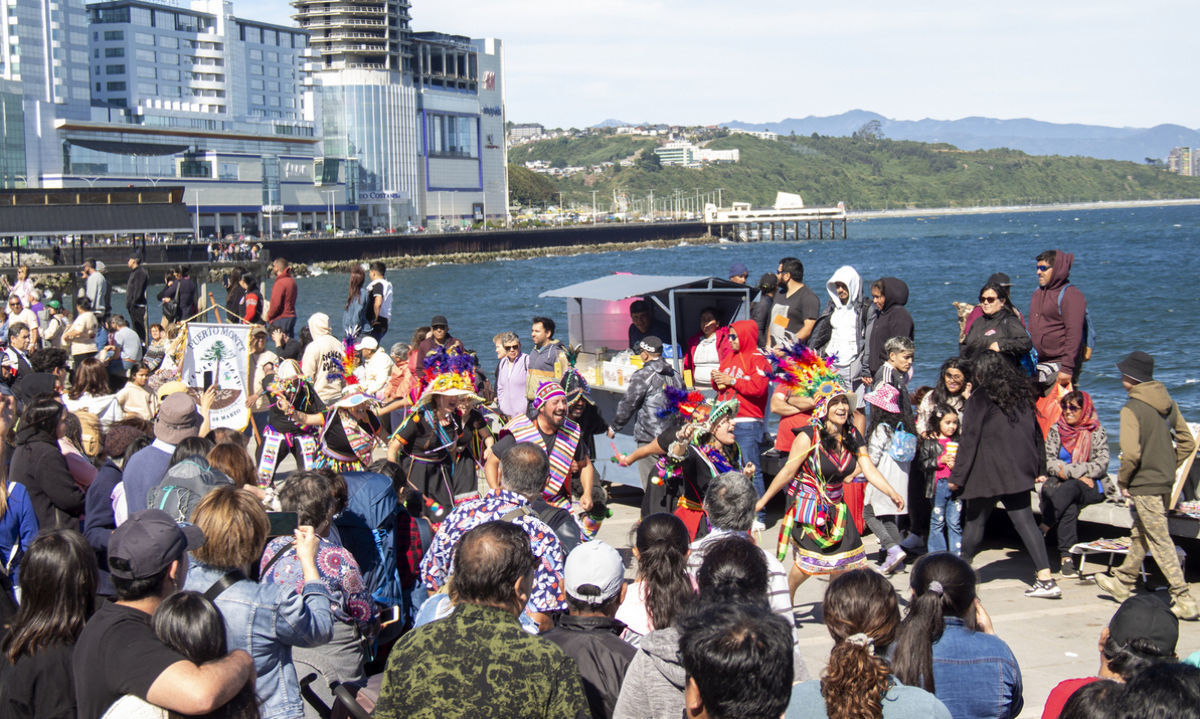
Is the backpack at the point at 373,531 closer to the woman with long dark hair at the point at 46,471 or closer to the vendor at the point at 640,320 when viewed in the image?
the woman with long dark hair at the point at 46,471

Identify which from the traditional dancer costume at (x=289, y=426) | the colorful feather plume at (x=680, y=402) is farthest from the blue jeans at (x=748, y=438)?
the traditional dancer costume at (x=289, y=426)

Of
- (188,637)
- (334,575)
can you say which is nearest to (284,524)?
(334,575)

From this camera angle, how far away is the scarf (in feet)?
24.4

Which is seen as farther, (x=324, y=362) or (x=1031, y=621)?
(x=324, y=362)

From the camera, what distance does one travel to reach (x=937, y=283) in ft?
203

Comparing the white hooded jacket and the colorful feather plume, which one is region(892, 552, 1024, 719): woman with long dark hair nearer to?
the colorful feather plume

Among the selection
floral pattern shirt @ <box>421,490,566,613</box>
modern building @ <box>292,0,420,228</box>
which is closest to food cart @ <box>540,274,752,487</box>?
floral pattern shirt @ <box>421,490,566,613</box>

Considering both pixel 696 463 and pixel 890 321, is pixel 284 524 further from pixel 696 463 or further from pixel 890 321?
pixel 890 321

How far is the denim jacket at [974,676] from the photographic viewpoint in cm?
392

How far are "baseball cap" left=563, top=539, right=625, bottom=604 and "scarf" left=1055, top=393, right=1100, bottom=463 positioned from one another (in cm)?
468

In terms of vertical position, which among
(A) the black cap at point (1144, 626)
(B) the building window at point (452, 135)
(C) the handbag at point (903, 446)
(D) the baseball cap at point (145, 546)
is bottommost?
(C) the handbag at point (903, 446)

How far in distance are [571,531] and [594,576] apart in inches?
51.7

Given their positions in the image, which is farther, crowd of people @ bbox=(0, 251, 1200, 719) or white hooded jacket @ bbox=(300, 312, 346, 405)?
white hooded jacket @ bbox=(300, 312, 346, 405)

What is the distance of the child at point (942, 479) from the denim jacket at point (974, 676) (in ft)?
10.8
